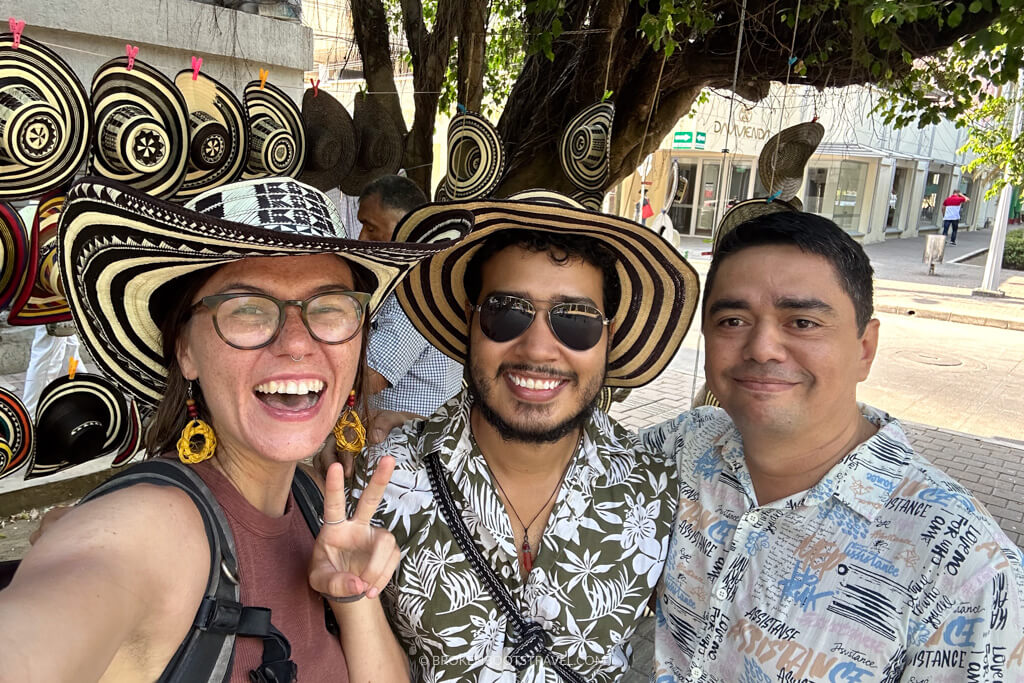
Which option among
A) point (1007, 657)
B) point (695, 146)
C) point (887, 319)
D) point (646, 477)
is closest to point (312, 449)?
point (646, 477)

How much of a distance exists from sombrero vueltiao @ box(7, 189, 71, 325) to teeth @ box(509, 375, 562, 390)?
163 centimetres

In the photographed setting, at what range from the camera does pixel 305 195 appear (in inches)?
58.7

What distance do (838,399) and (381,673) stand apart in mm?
1271

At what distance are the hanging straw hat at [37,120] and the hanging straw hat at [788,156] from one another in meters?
4.13

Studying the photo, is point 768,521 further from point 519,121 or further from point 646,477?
point 519,121

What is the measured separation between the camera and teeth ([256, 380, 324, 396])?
4.46 feet

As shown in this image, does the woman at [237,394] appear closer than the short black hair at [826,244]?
Yes

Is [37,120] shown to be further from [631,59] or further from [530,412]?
[631,59]

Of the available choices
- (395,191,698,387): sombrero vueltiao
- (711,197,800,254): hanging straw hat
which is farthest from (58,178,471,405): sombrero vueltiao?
(711,197,800,254): hanging straw hat

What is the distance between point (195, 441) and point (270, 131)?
82.5 inches

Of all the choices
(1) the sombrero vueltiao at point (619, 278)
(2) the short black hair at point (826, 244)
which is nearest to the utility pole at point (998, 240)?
(1) the sombrero vueltiao at point (619, 278)

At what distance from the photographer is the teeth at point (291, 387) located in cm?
136

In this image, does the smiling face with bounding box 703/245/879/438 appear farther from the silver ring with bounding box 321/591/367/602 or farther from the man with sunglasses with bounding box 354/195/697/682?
the silver ring with bounding box 321/591/367/602

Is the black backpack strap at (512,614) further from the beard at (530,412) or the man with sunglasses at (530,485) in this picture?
the beard at (530,412)
